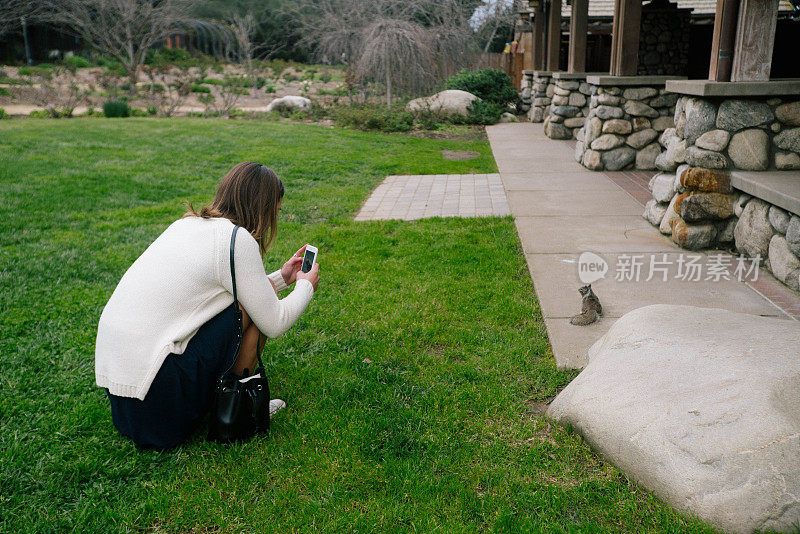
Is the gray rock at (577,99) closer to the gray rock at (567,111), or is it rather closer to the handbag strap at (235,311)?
the gray rock at (567,111)

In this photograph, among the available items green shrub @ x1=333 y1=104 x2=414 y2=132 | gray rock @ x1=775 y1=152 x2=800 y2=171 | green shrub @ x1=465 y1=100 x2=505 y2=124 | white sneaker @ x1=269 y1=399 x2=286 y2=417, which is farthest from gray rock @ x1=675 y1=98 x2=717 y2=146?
green shrub @ x1=465 y1=100 x2=505 y2=124

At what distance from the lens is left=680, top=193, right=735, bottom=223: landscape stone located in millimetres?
4801

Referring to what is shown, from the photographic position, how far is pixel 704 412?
87.4 inches

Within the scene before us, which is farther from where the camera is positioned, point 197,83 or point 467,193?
point 197,83

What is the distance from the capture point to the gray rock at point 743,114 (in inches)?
184

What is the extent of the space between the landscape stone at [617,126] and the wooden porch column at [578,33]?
311 centimetres

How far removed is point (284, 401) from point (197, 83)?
22.9m

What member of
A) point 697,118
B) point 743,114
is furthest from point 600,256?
point 743,114

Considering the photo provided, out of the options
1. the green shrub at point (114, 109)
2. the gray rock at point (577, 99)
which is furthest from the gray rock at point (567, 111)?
the green shrub at point (114, 109)

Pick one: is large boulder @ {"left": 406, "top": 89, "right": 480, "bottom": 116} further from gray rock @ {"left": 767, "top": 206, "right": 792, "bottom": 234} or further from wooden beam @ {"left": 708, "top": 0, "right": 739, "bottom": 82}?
gray rock @ {"left": 767, "top": 206, "right": 792, "bottom": 234}

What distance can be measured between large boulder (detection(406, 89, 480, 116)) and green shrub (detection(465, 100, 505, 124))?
182mm

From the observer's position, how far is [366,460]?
2.58 m

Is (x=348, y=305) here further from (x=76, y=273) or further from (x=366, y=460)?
(x=76, y=273)

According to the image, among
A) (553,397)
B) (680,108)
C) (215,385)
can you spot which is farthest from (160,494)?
(680,108)
